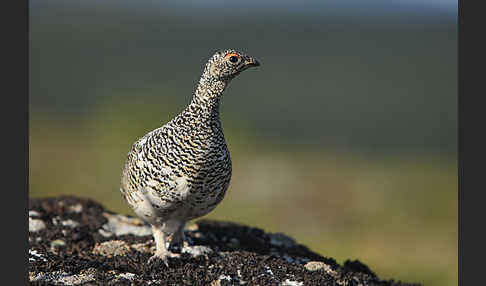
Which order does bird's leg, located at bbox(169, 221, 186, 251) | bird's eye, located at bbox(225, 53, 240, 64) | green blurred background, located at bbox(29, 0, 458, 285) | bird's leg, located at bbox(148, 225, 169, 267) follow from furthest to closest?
1. green blurred background, located at bbox(29, 0, 458, 285)
2. bird's leg, located at bbox(169, 221, 186, 251)
3. bird's leg, located at bbox(148, 225, 169, 267)
4. bird's eye, located at bbox(225, 53, 240, 64)

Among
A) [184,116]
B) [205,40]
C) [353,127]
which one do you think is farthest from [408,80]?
[184,116]

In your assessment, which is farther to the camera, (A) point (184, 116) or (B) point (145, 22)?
(B) point (145, 22)

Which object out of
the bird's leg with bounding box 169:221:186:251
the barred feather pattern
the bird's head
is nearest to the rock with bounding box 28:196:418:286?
the bird's leg with bounding box 169:221:186:251

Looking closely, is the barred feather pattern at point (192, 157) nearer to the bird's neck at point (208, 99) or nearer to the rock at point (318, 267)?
the bird's neck at point (208, 99)

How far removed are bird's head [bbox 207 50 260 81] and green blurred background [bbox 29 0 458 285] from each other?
33.8ft

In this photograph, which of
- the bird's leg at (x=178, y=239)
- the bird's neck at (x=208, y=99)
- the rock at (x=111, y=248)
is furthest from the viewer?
the bird's leg at (x=178, y=239)

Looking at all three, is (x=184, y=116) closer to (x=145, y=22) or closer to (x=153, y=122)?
(x=153, y=122)

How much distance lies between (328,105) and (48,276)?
7351cm

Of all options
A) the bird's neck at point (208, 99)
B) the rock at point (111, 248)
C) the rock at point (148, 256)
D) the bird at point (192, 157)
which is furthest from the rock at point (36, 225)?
the bird's neck at point (208, 99)

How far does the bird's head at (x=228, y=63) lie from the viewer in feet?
22.6

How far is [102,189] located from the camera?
28.1 m

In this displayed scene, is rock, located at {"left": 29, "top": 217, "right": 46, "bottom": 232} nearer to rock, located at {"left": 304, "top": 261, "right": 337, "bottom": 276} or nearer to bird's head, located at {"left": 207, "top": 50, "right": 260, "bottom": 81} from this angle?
bird's head, located at {"left": 207, "top": 50, "right": 260, "bottom": 81}

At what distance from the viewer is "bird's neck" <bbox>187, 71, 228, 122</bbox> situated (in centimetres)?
701

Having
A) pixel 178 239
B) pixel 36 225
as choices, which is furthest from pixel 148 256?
pixel 36 225
